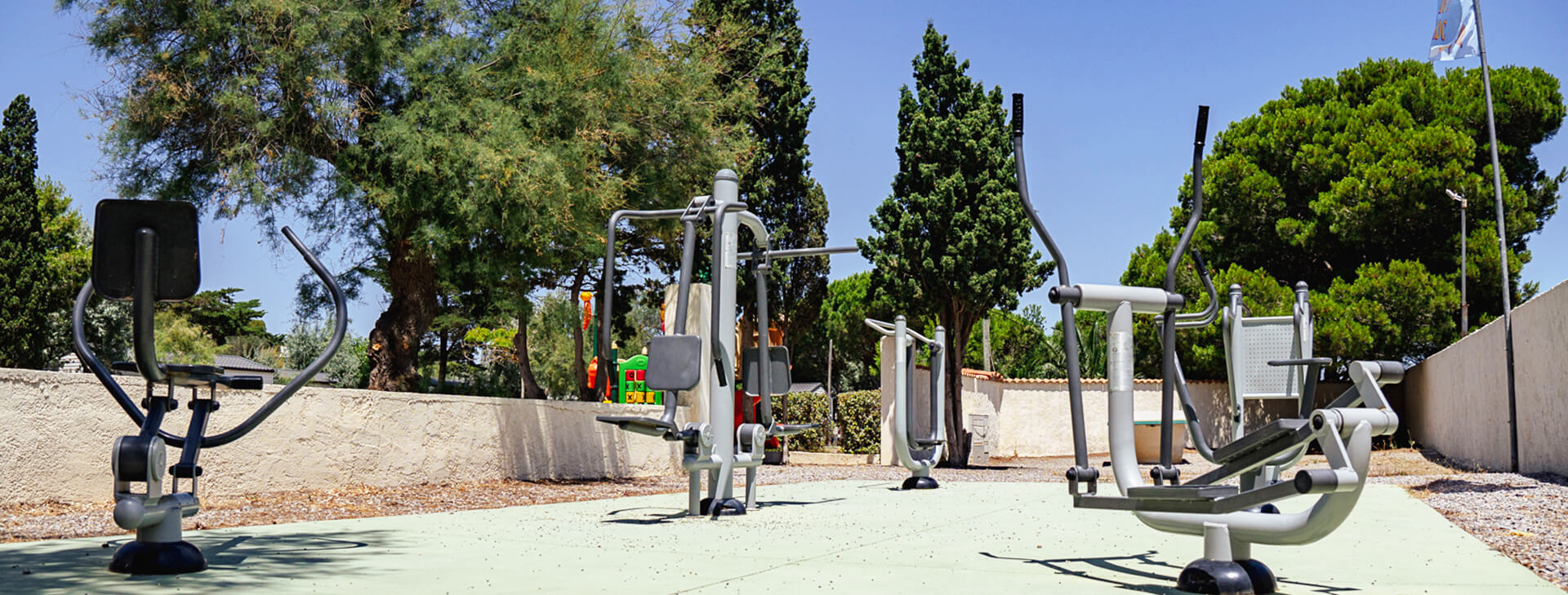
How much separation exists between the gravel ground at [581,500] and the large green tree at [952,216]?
4686mm

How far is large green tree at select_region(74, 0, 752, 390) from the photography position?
34.4 feet

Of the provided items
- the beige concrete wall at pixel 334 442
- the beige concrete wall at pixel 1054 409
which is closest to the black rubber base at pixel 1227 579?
the beige concrete wall at pixel 334 442

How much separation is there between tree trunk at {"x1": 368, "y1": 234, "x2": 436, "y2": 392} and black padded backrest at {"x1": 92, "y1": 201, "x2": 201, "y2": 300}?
8.36m

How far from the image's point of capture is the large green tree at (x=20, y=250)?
70.7ft

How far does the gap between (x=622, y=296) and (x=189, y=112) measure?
8.92 metres

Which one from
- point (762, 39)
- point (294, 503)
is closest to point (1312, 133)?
point (762, 39)

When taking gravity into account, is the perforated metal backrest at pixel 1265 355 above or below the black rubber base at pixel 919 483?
above

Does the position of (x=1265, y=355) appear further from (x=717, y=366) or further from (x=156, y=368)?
(x=156, y=368)

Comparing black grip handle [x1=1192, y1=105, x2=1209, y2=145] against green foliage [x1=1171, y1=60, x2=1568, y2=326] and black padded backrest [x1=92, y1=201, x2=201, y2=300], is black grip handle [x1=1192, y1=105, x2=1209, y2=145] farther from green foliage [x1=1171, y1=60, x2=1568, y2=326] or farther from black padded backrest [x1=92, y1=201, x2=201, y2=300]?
green foliage [x1=1171, y1=60, x2=1568, y2=326]

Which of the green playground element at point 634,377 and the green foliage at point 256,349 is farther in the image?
the green foliage at point 256,349

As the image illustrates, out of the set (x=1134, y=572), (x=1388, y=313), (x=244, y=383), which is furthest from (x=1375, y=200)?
(x=244, y=383)

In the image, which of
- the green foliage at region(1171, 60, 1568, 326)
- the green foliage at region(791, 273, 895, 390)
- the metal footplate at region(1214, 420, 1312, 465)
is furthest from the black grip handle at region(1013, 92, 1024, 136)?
the green foliage at region(791, 273, 895, 390)

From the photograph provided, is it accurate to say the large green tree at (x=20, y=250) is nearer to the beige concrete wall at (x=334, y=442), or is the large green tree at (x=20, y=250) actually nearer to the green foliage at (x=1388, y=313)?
the beige concrete wall at (x=334, y=442)

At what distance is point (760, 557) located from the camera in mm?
4859
